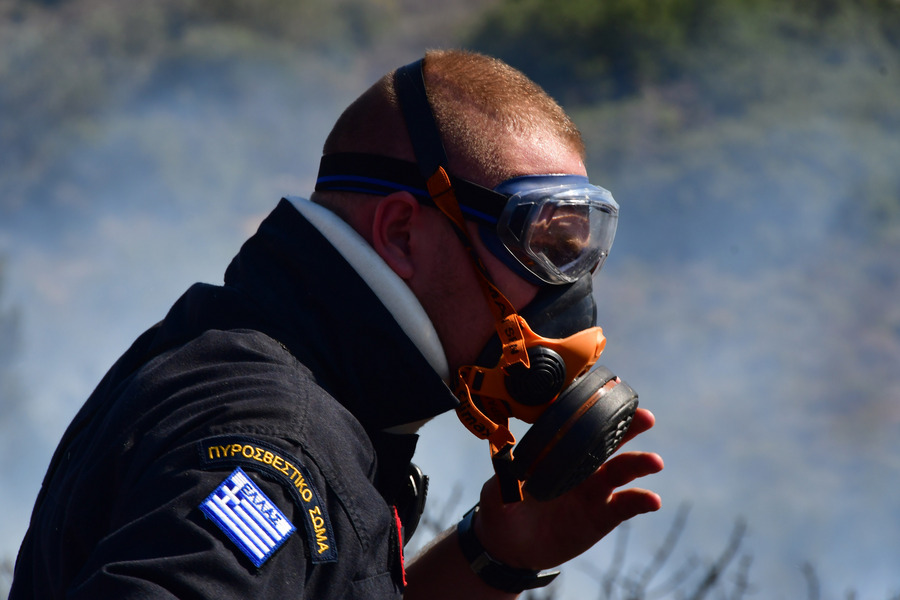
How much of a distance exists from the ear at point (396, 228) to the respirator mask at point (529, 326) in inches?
1.8

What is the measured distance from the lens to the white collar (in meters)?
2.18

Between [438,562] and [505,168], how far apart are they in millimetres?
1315

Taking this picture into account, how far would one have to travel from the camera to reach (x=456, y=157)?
2.40 m

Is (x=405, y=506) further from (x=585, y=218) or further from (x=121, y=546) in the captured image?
(x=121, y=546)

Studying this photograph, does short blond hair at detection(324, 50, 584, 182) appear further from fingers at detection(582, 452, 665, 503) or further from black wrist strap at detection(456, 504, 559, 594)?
black wrist strap at detection(456, 504, 559, 594)

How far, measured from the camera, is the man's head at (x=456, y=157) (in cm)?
231

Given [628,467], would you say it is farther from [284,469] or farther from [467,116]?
[284,469]

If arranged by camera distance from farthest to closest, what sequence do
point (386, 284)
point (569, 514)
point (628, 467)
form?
point (569, 514)
point (628, 467)
point (386, 284)

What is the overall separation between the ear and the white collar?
63 millimetres

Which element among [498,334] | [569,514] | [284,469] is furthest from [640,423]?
[284,469]

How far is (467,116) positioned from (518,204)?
29 cm

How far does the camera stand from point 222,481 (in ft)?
5.01

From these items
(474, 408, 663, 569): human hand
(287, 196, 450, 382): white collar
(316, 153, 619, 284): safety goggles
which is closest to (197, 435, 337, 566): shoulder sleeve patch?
(287, 196, 450, 382): white collar

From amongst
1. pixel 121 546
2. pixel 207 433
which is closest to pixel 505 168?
pixel 207 433
